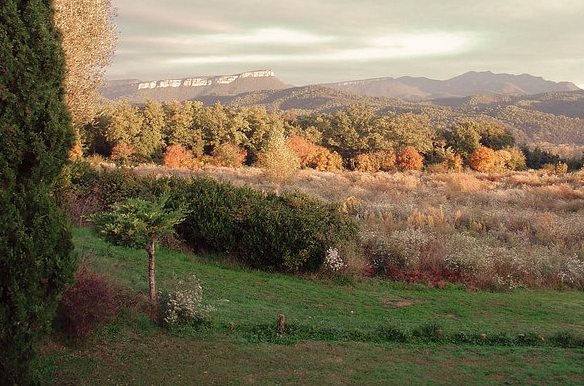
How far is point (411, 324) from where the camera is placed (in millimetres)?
9398

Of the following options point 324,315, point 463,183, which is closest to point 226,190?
point 324,315

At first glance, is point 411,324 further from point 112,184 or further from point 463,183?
point 463,183

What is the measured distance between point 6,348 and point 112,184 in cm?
1142

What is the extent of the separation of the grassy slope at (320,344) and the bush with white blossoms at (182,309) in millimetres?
236

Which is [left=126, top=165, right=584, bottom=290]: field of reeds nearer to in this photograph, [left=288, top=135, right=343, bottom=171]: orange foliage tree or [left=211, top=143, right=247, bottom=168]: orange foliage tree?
[left=211, top=143, right=247, bottom=168]: orange foliage tree

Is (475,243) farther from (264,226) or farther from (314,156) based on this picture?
(314,156)

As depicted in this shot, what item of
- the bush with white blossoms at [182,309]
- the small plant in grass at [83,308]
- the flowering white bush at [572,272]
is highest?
the small plant in grass at [83,308]

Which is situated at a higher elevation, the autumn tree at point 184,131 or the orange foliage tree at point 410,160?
the autumn tree at point 184,131

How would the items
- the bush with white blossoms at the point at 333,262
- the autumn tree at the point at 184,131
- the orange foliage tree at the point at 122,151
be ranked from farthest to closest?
the autumn tree at the point at 184,131, the orange foliage tree at the point at 122,151, the bush with white blossoms at the point at 333,262

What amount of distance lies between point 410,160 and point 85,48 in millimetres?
45836

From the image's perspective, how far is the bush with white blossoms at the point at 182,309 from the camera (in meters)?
8.59

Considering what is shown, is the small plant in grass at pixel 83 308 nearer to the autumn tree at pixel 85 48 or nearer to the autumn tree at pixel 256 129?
the autumn tree at pixel 85 48

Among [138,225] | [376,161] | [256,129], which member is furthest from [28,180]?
[376,161]

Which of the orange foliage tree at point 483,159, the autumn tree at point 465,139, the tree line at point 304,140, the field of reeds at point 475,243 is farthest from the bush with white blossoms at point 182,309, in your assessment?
the autumn tree at point 465,139
